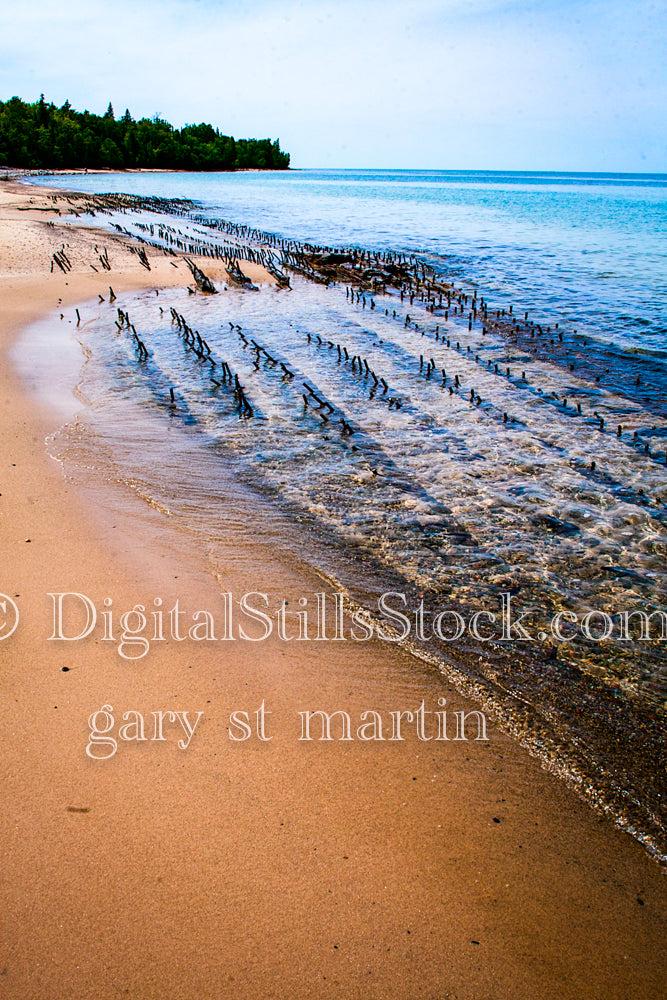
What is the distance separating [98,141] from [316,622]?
108938 mm

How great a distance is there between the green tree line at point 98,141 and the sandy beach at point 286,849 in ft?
326

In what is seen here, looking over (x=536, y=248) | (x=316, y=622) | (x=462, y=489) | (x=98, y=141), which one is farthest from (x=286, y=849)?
(x=98, y=141)

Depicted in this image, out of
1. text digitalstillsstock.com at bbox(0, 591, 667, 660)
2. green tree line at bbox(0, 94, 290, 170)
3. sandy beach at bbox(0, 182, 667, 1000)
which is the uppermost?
green tree line at bbox(0, 94, 290, 170)

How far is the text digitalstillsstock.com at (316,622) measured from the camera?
138 inches

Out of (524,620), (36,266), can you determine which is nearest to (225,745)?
(524,620)

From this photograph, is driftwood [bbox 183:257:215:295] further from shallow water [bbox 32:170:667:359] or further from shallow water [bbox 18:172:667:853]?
shallow water [bbox 32:170:667:359]

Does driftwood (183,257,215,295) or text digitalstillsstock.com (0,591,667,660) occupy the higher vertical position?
driftwood (183,257,215,295)

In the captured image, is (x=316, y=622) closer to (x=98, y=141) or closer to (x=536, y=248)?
(x=536, y=248)

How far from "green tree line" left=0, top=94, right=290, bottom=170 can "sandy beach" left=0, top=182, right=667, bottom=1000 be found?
99.2m

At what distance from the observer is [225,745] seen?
9.25 feet

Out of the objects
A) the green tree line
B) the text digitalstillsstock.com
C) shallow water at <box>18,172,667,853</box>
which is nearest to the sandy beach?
the text digitalstillsstock.com

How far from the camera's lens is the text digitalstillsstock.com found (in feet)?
11.5

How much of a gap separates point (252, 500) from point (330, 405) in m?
Answer: 2.92

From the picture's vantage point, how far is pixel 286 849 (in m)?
2.37
